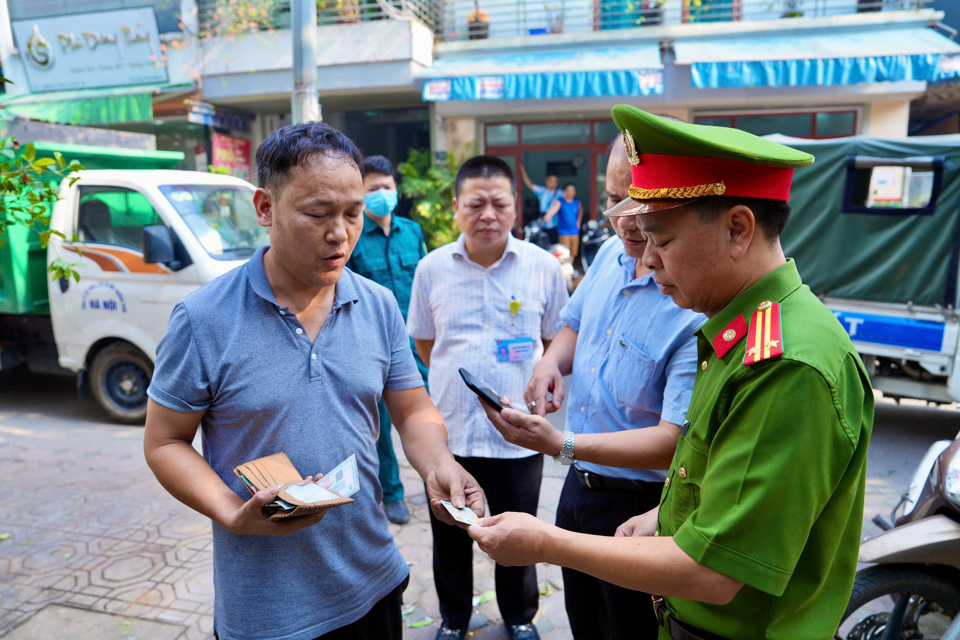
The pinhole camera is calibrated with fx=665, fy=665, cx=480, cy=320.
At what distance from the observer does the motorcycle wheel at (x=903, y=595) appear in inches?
88.4

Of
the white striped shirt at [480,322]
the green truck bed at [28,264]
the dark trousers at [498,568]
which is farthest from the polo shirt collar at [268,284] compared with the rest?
the green truck bed at [28,264]

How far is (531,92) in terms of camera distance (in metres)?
10.2

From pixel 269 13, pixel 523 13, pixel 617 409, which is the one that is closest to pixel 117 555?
pixel 617 409

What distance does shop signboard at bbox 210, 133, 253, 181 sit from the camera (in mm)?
11891

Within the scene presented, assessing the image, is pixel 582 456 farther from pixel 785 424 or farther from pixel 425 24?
pixel 425 24

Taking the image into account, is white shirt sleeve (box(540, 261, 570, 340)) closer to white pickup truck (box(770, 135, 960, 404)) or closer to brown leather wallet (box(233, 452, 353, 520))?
brown leather wallet (box(233, 452, 353, 520))

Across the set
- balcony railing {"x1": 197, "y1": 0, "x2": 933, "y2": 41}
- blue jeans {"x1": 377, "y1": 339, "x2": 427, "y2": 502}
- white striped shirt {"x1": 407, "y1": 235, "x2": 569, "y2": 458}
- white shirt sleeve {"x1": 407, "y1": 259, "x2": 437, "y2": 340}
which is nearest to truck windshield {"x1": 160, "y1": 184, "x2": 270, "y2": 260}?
blue jeans {"x1": 377, "y1": 339, "x2": 427, "y2": 502}

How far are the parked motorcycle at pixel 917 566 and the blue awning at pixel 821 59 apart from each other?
330 inches

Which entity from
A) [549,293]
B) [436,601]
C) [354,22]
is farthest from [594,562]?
[354,22]

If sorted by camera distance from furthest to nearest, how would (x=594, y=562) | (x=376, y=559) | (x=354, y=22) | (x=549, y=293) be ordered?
(x=354, y=22) < (x=549, y=293) < (x=376, y=559) < (x=594, y=562)

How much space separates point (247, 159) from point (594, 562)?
13.1 metres

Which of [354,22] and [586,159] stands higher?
[354,22]

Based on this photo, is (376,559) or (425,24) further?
(425,24)

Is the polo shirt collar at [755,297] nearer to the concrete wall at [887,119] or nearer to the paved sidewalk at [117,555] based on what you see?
the paved sidewalk at [117,555]
